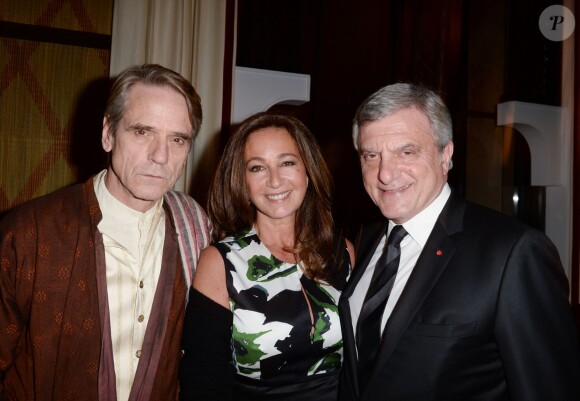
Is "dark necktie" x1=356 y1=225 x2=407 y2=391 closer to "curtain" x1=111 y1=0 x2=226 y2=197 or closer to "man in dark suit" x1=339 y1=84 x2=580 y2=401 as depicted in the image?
"man in dark suit" x1=339 y1=84 x2=580 y2=401

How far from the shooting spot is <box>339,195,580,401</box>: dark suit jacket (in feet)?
4.26

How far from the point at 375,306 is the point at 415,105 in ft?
2.42

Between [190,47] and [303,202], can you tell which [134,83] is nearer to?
[303,202]

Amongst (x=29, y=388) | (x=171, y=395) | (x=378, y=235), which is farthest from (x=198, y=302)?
(x=378, y=235)

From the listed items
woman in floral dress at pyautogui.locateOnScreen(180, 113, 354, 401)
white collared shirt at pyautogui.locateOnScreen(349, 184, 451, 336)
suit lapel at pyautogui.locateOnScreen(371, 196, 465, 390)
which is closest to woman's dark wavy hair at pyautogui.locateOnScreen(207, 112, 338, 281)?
woman in floral dress at pyautogui.locateOnScreen(180, 113, 354, 401)

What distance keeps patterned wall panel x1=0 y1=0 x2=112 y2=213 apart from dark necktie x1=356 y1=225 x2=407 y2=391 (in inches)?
99.5

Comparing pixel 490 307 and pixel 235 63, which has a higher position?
pixel 235 63

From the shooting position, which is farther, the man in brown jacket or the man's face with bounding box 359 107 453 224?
the man's face with bounding box 359 107 453 224

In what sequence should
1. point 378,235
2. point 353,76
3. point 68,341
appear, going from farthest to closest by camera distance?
point 353,76, point 378,235, point 68,341

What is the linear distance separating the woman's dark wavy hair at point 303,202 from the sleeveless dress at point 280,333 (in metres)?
0.16

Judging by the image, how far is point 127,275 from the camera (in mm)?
1651

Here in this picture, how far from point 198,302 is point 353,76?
3.08m

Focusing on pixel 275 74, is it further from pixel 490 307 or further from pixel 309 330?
pixel 490 307

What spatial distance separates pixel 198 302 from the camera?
173cm
